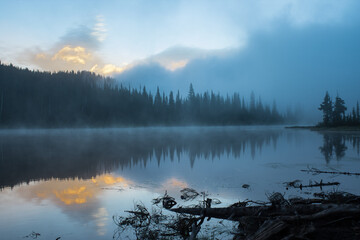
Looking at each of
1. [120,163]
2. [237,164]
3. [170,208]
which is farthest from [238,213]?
[120,163]

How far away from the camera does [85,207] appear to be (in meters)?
9.84

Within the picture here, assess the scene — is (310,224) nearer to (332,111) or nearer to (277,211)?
(277,211)

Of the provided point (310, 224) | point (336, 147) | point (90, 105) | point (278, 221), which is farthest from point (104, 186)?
point (90, 105)

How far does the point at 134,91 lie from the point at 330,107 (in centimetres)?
12501

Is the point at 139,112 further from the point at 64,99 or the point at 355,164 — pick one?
the point at 355,164

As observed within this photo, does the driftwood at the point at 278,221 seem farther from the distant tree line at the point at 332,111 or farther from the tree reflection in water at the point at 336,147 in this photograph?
the distant tree line at the point at 332,111

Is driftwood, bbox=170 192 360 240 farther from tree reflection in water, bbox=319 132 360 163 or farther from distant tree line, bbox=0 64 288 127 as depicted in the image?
distant tree line, bbox=0 64 288 127


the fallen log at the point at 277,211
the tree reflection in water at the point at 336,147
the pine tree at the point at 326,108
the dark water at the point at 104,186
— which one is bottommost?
the dark water at the point at 104,186

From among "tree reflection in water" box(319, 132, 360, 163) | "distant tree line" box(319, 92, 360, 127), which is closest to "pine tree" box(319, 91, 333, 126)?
"distant tree line" box(319, 92, 360, 127)

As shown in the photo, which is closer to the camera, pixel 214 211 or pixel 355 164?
pixel 214 211

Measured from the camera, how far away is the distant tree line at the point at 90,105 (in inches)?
5672

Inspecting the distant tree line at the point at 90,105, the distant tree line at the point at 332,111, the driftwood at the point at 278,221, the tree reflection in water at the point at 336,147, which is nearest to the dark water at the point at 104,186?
the driftwood at the point at 278,221

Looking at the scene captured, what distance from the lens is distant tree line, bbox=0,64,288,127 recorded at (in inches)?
5672

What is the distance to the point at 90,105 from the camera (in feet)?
517
